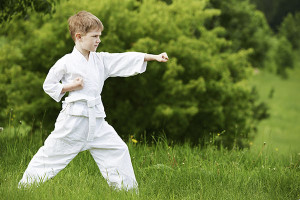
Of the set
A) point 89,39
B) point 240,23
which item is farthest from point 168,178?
point 240,23

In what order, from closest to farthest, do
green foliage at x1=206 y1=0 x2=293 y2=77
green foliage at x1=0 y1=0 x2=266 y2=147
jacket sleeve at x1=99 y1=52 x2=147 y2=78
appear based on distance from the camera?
jacket sleeve at x1=99 y1=52 x2=147 y2=78 < green foliage at x1=0 y1=0 x2=266 y2=147 < green foliage at x1=206 y1=0 x2=293 y2=77

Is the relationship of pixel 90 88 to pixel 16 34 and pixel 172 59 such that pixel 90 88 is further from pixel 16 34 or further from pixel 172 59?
pixel 16 34

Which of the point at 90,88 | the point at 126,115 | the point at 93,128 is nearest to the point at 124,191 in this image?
the point at 93,128

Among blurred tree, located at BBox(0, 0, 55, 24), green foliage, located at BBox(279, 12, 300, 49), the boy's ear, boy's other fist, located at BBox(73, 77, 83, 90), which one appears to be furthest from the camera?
green foliage, located at BBox(279, 12, 300, 49)

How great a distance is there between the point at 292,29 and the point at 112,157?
28.7 meters

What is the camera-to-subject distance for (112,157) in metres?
3.62

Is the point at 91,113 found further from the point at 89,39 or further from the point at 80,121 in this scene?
the point at 89,39

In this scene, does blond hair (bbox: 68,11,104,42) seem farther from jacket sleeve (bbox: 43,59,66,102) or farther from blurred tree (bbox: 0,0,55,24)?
blurred tree (bbox: 0,0,55,24)

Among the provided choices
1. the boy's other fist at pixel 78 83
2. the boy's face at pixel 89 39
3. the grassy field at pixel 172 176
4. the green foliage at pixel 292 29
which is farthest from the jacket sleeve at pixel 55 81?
the green foliage at pixel 292 29

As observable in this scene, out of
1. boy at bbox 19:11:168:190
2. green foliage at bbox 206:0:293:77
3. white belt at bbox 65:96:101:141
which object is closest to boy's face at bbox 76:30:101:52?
boy at bbox 19:11:168:190

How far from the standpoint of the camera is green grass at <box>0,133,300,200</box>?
3.44 m

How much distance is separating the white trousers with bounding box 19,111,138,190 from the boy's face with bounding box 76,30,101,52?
1.93ft

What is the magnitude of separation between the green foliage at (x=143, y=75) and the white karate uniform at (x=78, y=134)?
5.58 metres

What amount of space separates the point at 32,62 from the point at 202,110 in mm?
4405
